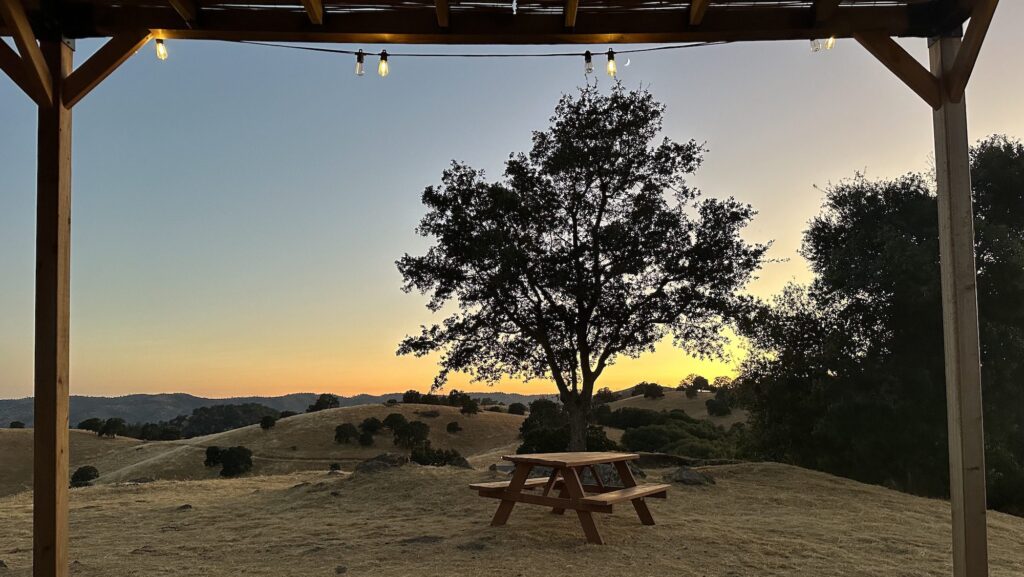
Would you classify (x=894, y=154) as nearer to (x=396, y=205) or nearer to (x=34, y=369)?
(x=396, y=205)

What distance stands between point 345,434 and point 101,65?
22011 millimetres

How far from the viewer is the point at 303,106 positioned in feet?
40.3

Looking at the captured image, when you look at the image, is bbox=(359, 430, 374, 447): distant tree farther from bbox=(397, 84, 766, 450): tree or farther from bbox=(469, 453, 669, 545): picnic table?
bbox=(469, 453, 669, 545): picnic table

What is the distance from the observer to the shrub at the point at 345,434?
25781 millimetres

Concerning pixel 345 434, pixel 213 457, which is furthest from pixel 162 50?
pixel 345 434

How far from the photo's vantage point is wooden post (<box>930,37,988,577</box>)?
15.9 ft

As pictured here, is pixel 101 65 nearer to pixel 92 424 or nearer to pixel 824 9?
pixel 824 9

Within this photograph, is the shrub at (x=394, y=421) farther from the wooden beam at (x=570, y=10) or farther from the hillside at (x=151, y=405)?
the wooden beam at (x=570, y=10)

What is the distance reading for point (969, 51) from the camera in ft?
16.2

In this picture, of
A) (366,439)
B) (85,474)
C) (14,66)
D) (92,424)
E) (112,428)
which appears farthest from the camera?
(92,424)

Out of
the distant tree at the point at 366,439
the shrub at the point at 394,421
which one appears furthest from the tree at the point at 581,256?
A: the shrub at the point at 394,421

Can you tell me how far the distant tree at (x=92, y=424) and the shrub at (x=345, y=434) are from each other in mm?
11424

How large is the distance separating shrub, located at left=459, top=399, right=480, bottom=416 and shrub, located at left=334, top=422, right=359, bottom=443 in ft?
17.0

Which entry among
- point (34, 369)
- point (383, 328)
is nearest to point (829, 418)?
point (383, 328)
